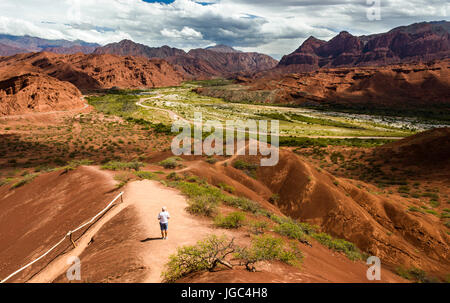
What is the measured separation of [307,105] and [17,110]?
105217mm

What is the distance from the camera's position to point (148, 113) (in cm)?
7156

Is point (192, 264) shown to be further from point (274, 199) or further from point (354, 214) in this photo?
Result: point (274, 199)

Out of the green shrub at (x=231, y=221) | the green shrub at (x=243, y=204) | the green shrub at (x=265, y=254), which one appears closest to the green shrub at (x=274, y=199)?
the green shrub at (x=243, y=204)

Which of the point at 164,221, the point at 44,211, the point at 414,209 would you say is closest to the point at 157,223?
the point at 164,221

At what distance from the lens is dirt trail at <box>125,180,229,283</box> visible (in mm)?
6760

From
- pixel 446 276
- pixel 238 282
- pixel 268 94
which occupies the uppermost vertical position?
pixel 268 94

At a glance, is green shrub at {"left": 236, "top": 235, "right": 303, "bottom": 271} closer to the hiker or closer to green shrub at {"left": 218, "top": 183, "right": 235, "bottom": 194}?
the hiker

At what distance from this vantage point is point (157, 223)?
29.5 feet

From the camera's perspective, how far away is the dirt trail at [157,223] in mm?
6760

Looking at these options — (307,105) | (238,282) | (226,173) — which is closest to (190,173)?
(226,173)

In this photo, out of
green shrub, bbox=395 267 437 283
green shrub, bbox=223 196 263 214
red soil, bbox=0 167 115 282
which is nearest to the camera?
red soil, bbox=0 167 115 282

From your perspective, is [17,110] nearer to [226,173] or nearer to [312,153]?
[226,173]

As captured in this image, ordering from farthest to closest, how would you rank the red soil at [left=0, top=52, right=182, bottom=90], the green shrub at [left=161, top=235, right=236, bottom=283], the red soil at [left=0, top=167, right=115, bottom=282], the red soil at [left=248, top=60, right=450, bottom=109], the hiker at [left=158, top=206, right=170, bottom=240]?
the red soil at [left=0, top=52, right=182, bottom=90], the red soil at [left=248, top=60, right=450, bottom=109], the red soil at [left=0, top=167, right=115, bottom=282], the hiker at [left=158, top=206, right=170, bottom=240], the green shrub at [left=161, top=235, right=236, bottom=283]

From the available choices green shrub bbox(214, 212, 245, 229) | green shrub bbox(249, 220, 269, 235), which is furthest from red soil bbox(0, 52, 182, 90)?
green shrub bbox(249, 220, 269, 235)
